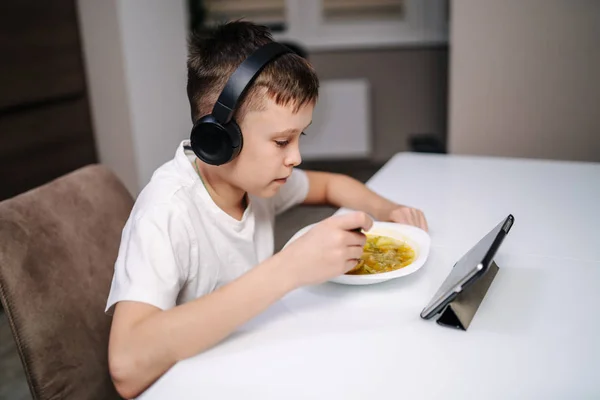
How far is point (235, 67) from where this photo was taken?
0.89 metres

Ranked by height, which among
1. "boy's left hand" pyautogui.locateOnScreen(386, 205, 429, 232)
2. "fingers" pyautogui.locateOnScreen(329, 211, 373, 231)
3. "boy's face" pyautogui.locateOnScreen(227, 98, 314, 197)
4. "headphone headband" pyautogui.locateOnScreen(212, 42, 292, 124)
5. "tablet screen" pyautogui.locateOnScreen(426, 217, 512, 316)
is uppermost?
"headphone headband" pyautogui.locateOnScreen(212, 42, 292, 124)

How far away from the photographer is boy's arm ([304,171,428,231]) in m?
1.13

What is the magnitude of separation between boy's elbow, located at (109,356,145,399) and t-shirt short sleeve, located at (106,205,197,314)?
0.08 m

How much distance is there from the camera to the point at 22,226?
0.87m

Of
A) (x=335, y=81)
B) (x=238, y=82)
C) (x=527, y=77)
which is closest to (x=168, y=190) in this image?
(x=238, y=82)

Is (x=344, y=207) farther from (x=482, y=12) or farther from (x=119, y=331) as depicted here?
(x=482, y=12)

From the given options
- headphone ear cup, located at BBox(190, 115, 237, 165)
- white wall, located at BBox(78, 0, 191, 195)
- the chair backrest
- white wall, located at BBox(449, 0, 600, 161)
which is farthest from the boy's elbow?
white wall, located at BBox(78, 0, 191, 195)

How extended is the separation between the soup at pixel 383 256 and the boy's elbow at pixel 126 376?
0.36 meters

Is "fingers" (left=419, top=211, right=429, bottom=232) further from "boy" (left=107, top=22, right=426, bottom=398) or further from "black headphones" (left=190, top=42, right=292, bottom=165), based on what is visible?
"black headphones" (left=190, top=42, right=292, bottom=165)

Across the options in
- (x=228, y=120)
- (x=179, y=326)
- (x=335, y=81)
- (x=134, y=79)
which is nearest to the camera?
(x=179, y=326)

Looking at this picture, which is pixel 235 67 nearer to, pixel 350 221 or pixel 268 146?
pixel 268 146

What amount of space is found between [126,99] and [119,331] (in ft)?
7.16

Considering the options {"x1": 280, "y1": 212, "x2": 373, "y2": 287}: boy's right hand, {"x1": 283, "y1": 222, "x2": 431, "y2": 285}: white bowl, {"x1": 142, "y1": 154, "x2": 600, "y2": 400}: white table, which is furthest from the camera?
→ {"x1": 283, "y1": 222, "x2": 431, "y2": 285}: white bowl

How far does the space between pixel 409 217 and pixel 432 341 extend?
1.41 ft
